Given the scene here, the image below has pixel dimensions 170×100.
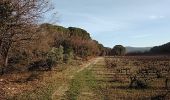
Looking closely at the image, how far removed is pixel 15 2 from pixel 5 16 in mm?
1054

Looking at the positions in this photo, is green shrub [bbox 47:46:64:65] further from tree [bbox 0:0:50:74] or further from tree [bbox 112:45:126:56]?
tree [bbox 112:45:126:56]

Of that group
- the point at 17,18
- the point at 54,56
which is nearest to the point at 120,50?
the point at 54,56

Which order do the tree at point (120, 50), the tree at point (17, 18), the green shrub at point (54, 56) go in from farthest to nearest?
the tree at point (120, 50)
the green shrub at point (54, 56)
the tree at point (17, 18)

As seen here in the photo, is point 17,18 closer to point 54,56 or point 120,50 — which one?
point 54,56

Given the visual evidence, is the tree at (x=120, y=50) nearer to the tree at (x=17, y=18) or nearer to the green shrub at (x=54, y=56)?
the green shrub at (x=54, y=56)

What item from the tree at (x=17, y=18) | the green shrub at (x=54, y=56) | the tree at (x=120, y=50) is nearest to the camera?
the tree at (x=17, y=18)

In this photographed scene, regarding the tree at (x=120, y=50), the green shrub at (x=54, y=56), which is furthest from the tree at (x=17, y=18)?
the tree at (x=120, y=50)

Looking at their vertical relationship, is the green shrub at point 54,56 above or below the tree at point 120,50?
below

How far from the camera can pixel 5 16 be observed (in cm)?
2366

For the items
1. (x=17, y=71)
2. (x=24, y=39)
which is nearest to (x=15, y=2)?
(x=24, y=39)

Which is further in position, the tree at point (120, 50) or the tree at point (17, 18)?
the tree at point (120, 50)

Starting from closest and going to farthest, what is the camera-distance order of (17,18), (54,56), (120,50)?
(17,18) < (54,56) < (120,50)

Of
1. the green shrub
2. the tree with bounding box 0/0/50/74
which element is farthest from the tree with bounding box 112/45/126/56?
the tree with bounding box 0/0/50/74

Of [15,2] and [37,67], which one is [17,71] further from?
[15,2]
